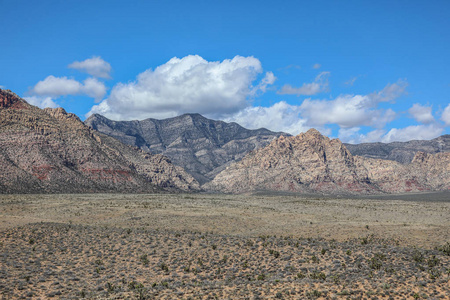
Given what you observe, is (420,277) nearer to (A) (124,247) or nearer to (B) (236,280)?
(B) (236,280)

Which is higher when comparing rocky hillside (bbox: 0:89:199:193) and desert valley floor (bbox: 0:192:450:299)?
rocky hillside (bbox: 0:89:199:193)

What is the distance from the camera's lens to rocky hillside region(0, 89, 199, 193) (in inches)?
4663

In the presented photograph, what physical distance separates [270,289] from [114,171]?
135m

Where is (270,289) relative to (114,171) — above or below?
below

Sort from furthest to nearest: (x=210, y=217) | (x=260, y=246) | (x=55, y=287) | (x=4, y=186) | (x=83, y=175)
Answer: (x=83, y=175), (x=4, y=186), (x=210, y=217), (x=260, y=246), (x=55, y=287)

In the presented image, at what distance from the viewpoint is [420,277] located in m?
22.8

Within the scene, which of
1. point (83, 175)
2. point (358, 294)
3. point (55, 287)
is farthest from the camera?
point (83, 175)

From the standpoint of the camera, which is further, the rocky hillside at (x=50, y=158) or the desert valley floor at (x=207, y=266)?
the rocky hillside at (x=50, y=158)

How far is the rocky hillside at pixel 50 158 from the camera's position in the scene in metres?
118

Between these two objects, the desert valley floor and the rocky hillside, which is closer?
the desert valley floor

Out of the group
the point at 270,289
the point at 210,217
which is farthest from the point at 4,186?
the point at 270,289

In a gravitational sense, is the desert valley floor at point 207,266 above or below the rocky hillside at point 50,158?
below

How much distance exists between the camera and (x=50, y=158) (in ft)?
433

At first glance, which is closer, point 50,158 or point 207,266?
point 207,266
